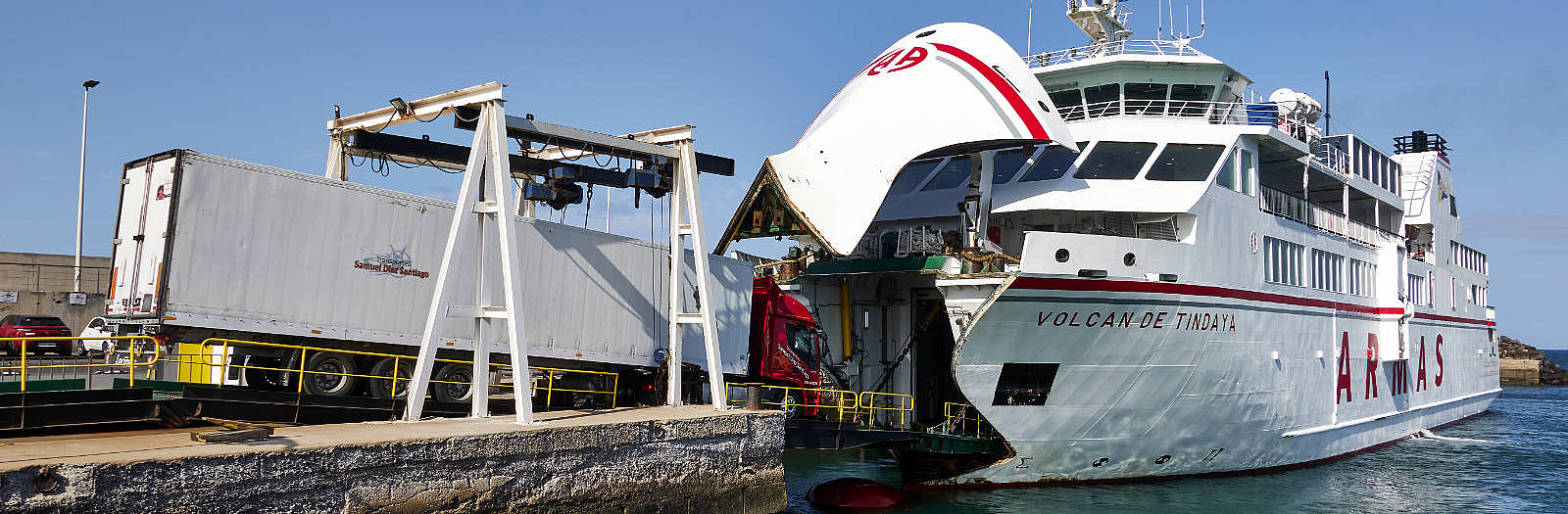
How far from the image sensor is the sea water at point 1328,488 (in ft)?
59.8

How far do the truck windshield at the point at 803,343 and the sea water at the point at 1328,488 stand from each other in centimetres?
243

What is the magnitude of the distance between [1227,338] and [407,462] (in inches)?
607

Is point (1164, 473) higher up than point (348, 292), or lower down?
lower down

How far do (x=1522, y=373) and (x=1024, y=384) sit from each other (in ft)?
299

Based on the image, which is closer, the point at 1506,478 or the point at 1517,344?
the point at 1506,478

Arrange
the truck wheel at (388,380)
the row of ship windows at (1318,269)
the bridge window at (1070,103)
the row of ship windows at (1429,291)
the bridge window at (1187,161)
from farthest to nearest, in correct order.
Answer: the row of ship windows at (1429,291) → the bridge window at (1070,103) → the row of ship windows at (1318,269) → the bridge window at (1187,161) → the truck wheel at (388,380)

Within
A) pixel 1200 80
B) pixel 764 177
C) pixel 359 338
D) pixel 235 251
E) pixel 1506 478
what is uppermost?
pixel 1200 80

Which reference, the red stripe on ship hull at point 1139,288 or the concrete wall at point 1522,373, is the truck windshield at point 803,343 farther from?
the concrete wall at point 1522,373

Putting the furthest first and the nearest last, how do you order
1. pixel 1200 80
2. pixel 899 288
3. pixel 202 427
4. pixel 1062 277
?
pixel 1200 80 → pixel 899 288 → pixel 1062 277 → pixel 202 427

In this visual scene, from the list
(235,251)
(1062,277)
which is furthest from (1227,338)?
(235,251)

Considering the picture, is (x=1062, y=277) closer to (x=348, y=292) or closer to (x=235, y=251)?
(x=348, y=292)

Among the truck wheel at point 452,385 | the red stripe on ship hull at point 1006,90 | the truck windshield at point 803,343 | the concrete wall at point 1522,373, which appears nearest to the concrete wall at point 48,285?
the truck wheel at point 452,385

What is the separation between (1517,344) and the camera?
108312 mm

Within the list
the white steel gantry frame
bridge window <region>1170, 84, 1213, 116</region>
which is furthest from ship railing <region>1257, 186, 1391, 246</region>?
the white steel gantry frame
